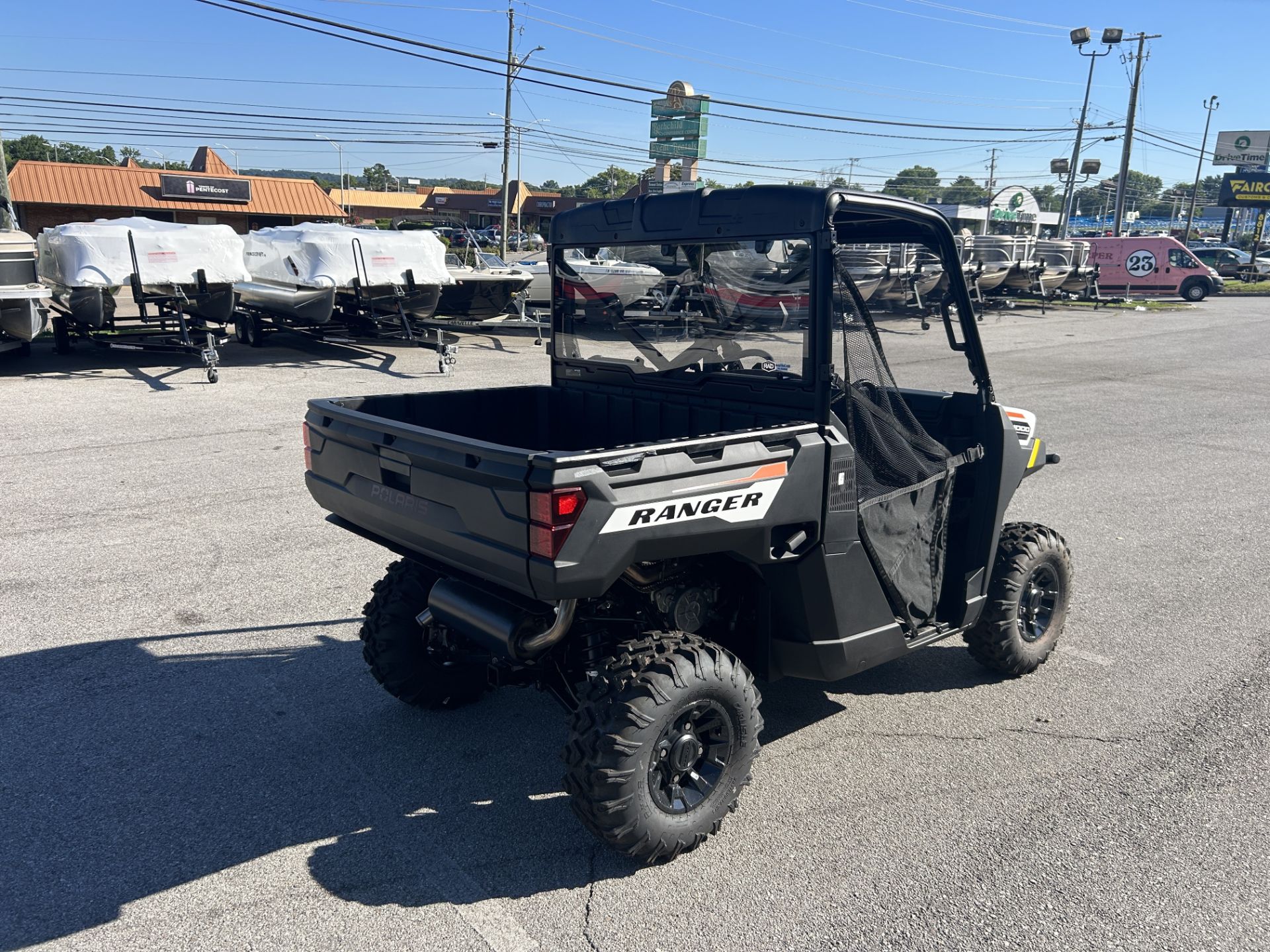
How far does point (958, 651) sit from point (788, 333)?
2.40 m

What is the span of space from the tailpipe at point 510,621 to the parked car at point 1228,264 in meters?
49.7

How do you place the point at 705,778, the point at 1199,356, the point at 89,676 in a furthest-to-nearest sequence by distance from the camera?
the point at 1199,356, the point at 89,676, the point at 705,778

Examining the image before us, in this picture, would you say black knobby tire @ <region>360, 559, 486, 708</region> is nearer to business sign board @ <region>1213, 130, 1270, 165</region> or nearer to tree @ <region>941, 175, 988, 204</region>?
business sign board @ <region>1213, 130, 1270, 165</region>

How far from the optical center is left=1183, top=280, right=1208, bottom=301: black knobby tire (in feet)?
112

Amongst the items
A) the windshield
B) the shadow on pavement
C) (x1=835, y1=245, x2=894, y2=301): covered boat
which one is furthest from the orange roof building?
(x1=835, y1=245, x2=894, y2=301): covered boat

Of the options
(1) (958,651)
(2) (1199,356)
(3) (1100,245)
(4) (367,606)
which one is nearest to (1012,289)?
(3) (1100,245)

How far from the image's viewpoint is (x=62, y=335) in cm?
1445

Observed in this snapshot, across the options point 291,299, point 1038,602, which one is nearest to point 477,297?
point 291,299

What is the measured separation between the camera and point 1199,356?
1906 centimetres

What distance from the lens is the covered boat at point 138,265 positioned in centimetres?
1317

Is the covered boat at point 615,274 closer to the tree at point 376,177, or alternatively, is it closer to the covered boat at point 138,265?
the covered boat at point 138,265

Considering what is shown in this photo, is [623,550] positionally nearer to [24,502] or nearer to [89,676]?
[89,676]

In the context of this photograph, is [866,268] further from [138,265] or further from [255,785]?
[138,265]

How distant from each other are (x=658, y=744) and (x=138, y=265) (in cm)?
1325
